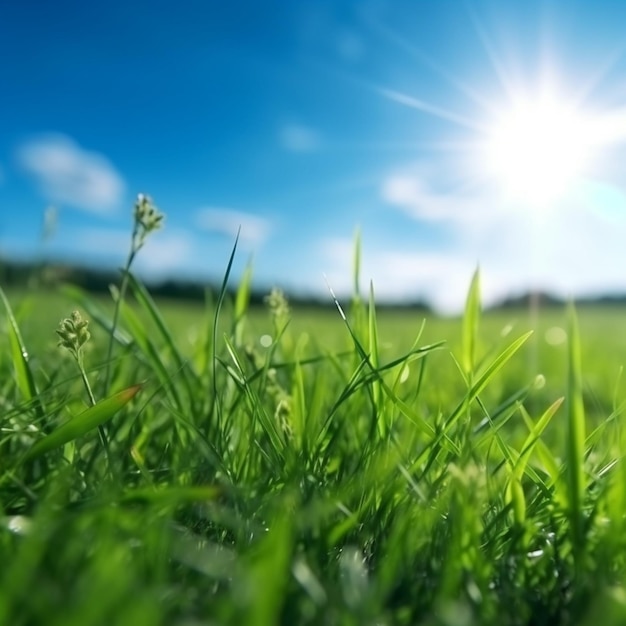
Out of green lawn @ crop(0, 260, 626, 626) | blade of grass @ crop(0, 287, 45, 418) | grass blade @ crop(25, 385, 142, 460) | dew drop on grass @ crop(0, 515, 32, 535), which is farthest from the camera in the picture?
blade of grass @ crop(0, 287, 45, 418)

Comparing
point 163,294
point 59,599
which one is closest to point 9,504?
point 59,599

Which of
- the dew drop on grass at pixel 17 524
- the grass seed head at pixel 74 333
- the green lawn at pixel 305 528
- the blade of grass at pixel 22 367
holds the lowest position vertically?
the dew drop on grass at pixel 17 524

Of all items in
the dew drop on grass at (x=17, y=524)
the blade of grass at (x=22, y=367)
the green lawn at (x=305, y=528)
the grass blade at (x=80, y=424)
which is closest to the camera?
the green lawn at (x=305, y=528)

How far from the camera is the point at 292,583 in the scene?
662 mm

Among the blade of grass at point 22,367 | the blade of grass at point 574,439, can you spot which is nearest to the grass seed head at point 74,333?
the blade of grass at point 22,367

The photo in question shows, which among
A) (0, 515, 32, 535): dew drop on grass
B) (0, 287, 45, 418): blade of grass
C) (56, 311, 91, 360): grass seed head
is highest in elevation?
(56, 311, 91, 360): grass seed head

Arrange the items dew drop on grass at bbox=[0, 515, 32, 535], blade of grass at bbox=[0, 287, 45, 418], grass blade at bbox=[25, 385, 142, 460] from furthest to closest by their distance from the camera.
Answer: blade of grass at bbox=[0, 287, 45, 418] < grass blade at bbox=[25, 385, 142, 460] < dew drop on grass at bbox=[0, 515, 32, 535]

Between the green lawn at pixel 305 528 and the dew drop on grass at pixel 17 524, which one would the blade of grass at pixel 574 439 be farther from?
the dew drop on grass at pixel 17 524

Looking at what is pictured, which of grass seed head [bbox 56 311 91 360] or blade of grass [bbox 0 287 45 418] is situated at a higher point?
grass seed head [bbox 56 311 91 360]

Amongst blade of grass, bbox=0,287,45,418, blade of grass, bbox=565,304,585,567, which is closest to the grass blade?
blade of grass, bbox=0,287,45,418

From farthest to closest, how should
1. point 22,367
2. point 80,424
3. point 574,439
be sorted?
point 22,367 → point 80,424 → point 574,439

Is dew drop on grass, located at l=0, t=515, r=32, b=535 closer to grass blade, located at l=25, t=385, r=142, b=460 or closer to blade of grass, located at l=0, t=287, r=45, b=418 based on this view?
grass blade, located at l=25, t=385, r=142, b=460

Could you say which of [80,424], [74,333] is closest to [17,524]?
[80,424]

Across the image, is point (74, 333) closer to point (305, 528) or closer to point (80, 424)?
point (80, 424)
